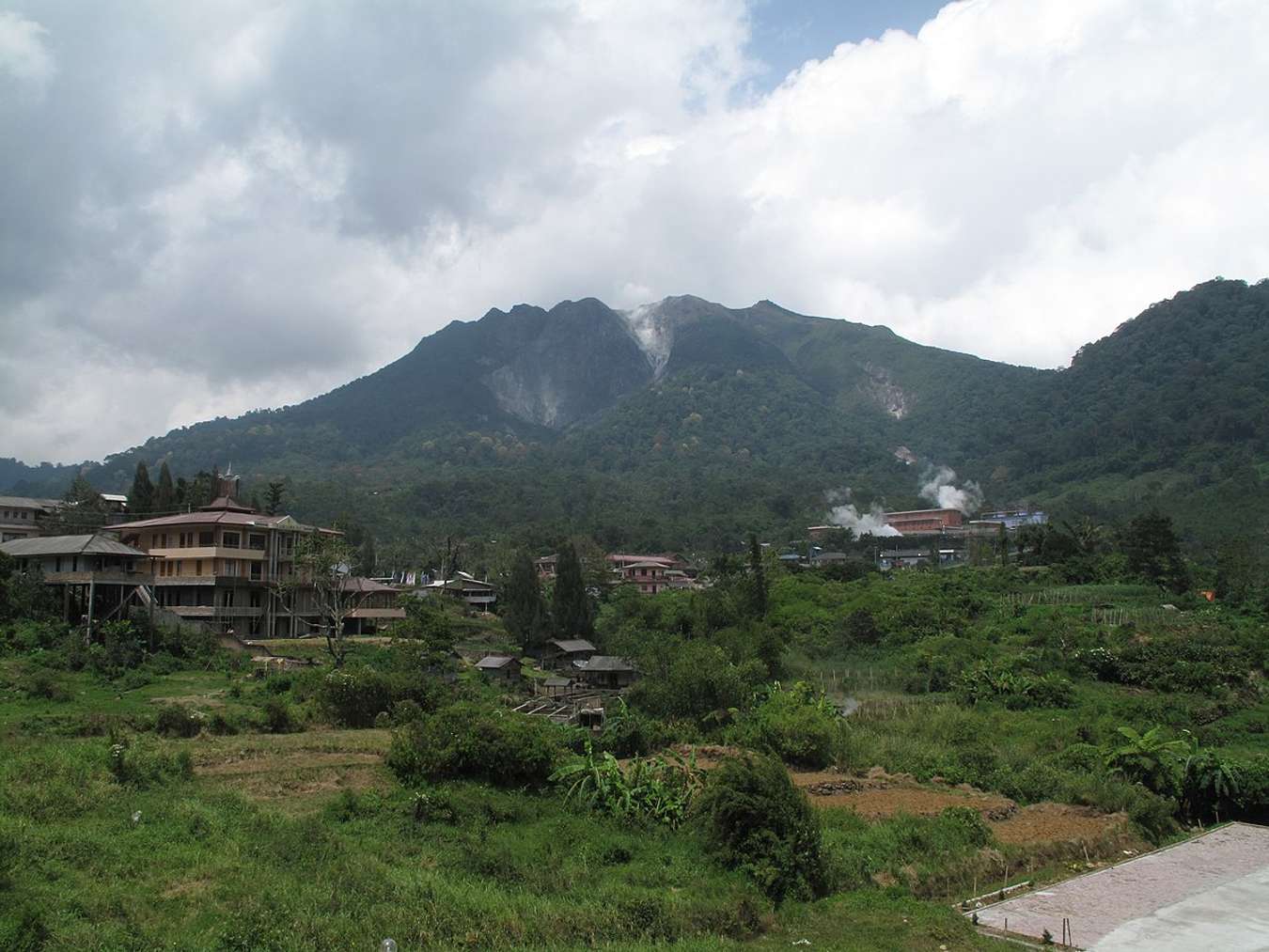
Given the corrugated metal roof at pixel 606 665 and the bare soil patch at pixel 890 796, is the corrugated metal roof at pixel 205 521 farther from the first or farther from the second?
the bare soil patch at pixel 890 796

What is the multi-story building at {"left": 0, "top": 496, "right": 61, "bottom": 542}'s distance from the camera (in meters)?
52.7

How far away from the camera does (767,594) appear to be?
2151 inches

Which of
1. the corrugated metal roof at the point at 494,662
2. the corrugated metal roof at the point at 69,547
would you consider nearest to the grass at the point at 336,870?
the corrugated metal roof at the point at 69,547

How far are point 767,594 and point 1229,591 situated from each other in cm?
2545

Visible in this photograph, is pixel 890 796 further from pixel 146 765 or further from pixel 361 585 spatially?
pixel 361 585

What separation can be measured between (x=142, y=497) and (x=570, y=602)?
25280 millimetres

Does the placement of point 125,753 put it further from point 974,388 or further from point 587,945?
point 974,388

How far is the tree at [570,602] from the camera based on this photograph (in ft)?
157

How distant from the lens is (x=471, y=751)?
61.3 ft

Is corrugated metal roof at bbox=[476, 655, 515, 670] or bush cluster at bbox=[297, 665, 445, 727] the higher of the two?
bush cluster at bbox=[297, 665, 445, 727]

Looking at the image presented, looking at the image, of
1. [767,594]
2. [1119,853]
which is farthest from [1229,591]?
[1119,853]

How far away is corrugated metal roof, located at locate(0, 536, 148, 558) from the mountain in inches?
2210

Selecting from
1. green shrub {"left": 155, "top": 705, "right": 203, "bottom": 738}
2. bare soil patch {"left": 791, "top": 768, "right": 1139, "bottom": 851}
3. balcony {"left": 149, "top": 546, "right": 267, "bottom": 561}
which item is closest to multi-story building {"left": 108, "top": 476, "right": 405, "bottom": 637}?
balcony {"left": 149, "top": 546, "right": 267, "bottom": 561}

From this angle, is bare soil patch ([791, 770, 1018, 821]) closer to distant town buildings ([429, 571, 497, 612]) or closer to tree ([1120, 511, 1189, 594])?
tree ([1120, 511, 1189, 594])
